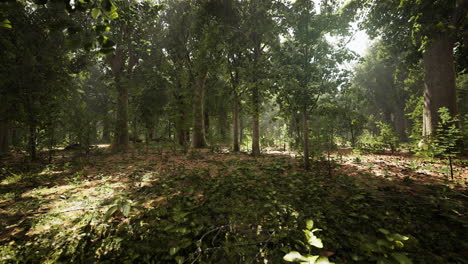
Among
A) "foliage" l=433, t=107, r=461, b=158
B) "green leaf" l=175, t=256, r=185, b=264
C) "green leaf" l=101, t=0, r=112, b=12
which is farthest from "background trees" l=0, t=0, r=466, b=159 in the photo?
"green leaf" l=175, t=256, r=185, b=264

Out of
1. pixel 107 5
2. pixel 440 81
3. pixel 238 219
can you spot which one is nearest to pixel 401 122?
pixel 440 81

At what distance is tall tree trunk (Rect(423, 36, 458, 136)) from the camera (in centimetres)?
739

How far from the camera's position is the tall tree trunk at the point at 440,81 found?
7.39 meters

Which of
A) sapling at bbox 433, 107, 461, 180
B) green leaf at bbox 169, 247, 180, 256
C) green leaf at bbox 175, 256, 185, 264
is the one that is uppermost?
sapling at bbox 433, 107, 461, 180

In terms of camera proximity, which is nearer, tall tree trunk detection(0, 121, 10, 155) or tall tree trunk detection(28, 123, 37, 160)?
tall tree trunk detection(28, 123, 37, 160)

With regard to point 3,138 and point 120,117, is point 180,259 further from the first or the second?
point 3,138

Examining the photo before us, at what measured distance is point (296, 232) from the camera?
2.48m

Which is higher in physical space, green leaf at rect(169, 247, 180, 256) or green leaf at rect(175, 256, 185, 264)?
green leaf at rect(169, 247, 180, 256)

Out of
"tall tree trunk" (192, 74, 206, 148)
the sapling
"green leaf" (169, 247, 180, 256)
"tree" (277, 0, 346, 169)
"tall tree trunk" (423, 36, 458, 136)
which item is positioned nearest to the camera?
"green leaf" (169, 247, 180, 256)

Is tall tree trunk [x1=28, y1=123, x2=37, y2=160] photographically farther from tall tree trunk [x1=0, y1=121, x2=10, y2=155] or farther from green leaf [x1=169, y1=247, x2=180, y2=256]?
green leaf [x1=169, y1=247, x2=180, y2=256]

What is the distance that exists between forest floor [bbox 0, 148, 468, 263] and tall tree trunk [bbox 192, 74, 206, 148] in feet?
28.2

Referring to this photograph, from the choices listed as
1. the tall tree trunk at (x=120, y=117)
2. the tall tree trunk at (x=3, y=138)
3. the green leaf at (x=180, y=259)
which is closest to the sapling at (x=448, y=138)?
the green leaf at (x=180, y=259)

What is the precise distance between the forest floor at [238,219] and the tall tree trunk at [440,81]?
3828 millimetres

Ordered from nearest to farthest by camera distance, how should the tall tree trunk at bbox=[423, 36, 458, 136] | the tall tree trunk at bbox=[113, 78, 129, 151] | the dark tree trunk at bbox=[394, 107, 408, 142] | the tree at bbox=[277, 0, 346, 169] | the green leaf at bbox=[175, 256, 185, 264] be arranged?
the green leaf at bbox=[175, 256, 185, 264], the tree at bbox=[277, 0, 346, 169], the tall tree trunk at bbox=[423, 36, 458, 136], the tall tree trunk at bbox=[113, 78, 129, 151], the dark tree trunk at bbox=[394, 107, 408, 142]
